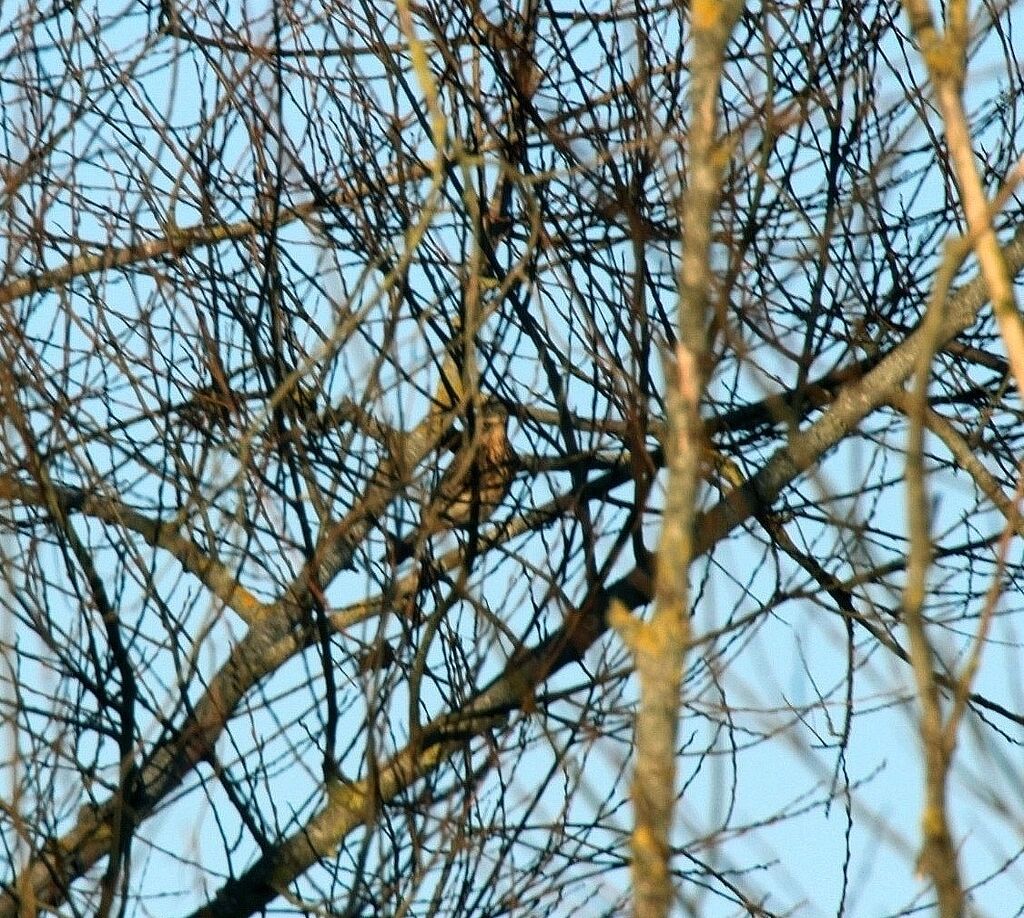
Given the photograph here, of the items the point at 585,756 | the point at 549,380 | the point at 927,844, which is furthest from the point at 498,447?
the point at 927,844

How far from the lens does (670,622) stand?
1899 millimetres

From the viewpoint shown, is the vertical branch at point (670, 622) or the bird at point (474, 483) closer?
the vertical branch at point (670, 622)

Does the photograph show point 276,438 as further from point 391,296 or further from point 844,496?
point 844,496

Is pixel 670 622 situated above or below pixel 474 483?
below

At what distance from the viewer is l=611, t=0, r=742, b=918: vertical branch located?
1.87 metres

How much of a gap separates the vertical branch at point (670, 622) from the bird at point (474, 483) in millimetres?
1508

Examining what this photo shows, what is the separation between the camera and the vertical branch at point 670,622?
1871mm

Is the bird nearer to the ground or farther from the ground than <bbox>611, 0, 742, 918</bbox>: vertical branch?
farther from the ground

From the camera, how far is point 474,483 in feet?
13.0

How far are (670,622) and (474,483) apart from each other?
207cm

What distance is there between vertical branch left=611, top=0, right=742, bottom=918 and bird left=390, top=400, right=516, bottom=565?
151cm

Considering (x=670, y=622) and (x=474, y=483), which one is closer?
(x=670, y=622)

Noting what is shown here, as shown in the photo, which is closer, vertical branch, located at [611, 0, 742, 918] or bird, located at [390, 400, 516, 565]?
vertical branch, located at [611, 0, 742, 918]

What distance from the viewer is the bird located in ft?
12.0
